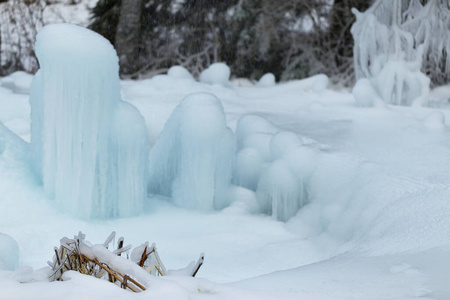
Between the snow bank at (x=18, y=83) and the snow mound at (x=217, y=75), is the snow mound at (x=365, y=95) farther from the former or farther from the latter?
the snow bank at (x=18, y=83)

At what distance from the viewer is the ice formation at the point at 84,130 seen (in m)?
3.83

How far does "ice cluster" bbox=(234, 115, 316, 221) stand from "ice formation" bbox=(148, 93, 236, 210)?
0.27 meters

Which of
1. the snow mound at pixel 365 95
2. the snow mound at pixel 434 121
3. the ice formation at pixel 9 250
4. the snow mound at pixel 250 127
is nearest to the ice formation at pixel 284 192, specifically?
the snow mound at pixel 250 127

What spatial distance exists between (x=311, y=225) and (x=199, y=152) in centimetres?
104

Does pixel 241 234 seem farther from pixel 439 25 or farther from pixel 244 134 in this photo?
pixel 439 25

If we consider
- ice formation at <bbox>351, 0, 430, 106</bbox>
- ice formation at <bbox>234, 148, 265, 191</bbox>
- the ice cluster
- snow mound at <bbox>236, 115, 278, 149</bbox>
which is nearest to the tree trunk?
ice formation at <bbox>351, 0, 430, 106</bbox>

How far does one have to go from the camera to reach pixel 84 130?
3955 millimetres

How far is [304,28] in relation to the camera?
10.8m

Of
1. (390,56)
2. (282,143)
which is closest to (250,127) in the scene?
(282,143)

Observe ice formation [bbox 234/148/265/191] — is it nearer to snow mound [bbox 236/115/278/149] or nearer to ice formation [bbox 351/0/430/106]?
snow mound [bbox 236/115/278/149]

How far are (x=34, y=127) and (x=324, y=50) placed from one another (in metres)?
7.62

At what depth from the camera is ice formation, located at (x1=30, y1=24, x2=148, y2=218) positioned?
12.6 feet

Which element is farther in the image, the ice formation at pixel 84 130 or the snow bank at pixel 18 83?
the snow bank at pixel 18 83

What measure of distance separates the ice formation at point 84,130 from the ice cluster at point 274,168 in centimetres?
101
